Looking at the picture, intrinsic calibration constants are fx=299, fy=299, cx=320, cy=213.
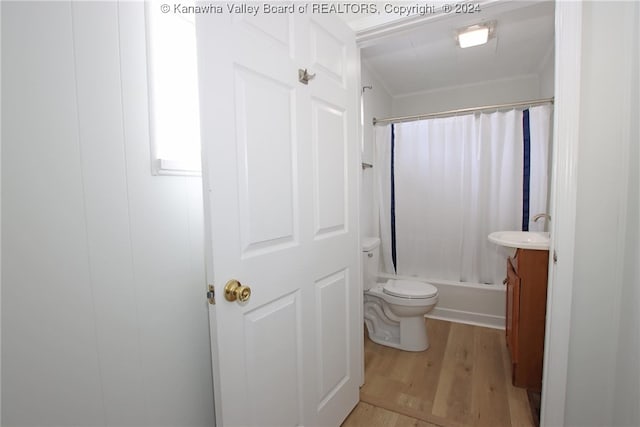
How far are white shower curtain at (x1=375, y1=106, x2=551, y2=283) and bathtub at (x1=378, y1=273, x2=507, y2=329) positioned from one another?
0.41 feet

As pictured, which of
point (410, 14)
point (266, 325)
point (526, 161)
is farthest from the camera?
point (526, 161)

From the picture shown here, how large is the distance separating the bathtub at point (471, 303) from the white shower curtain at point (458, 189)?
5.0 inches

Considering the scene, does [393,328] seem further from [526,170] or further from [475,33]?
[475,33]

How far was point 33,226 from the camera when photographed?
0.62 meters

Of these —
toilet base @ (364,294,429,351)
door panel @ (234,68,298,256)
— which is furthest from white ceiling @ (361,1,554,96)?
toilet base @ (364,294,429,351)

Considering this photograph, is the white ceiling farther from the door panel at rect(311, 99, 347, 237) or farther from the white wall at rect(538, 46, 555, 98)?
the door panel at rect(311, 99, 347, 237)

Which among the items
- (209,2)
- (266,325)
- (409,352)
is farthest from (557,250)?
(209,2)

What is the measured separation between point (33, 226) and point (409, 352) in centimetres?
218

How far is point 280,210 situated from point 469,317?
89.9 inches

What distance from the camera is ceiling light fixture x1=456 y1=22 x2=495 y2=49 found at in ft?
6.49

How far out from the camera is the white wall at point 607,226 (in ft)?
3.45

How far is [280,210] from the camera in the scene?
3.38 ft

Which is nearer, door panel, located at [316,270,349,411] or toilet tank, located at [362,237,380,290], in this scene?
door panel, located at [316,270,349,411]

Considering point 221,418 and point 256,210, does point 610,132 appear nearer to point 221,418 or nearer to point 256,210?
point 256,210
